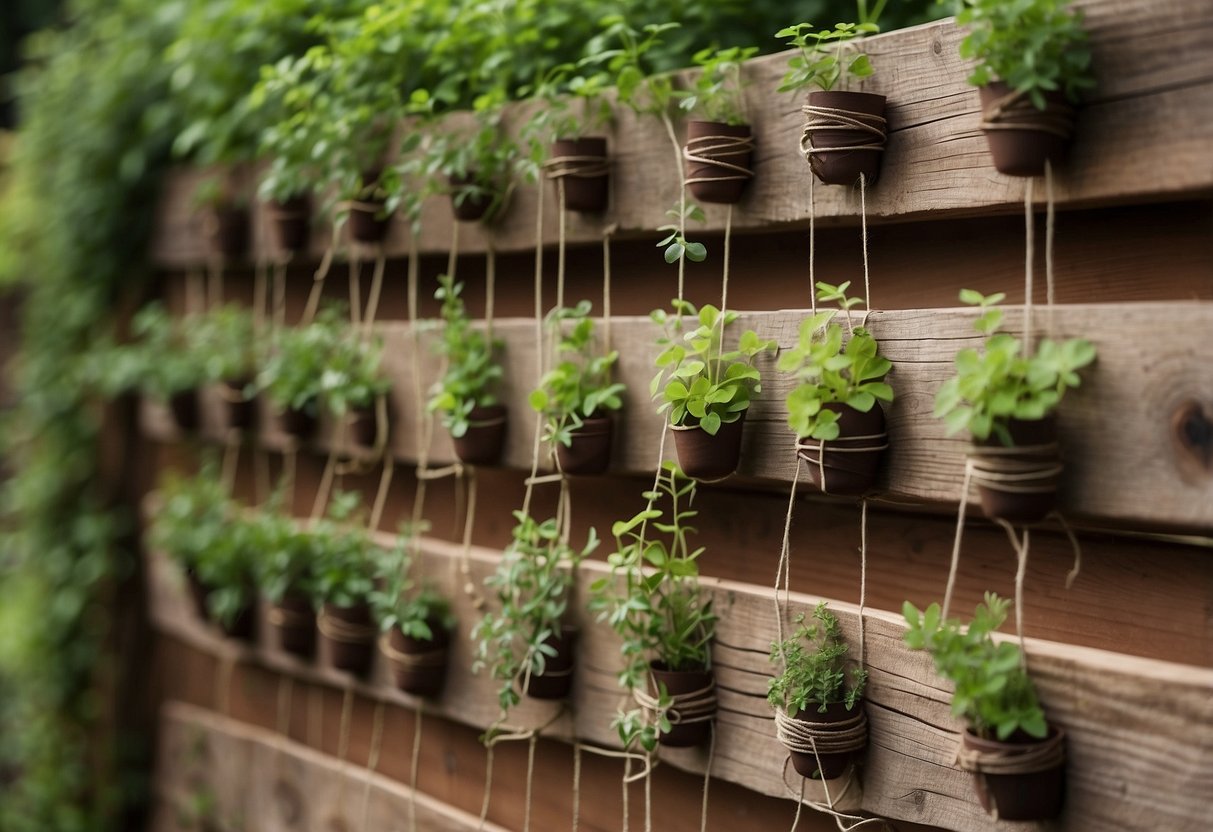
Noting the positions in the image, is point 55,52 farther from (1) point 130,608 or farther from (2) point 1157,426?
(2) point 1157,426

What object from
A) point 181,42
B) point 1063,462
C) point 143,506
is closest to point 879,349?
point 1063,462

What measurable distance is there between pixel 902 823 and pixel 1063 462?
0.54m

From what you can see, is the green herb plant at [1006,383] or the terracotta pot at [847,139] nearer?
the green herb plant at [1006,383]

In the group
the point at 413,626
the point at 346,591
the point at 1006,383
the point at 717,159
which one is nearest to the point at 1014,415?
the point at 1006,383

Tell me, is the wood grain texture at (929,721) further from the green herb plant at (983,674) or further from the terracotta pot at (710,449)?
the terracotta pot at (710,449)

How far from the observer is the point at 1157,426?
1.25 m

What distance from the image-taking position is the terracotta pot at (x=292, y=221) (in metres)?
2.47

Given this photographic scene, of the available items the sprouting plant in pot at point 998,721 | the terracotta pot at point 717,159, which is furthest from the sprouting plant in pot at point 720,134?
the sprouting plant in pot at point 998,721

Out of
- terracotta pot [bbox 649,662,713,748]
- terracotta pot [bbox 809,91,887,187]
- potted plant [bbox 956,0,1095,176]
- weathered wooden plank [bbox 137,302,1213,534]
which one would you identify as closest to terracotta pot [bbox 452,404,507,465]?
weathered wooden plank [bbox 137,302,1213,534]

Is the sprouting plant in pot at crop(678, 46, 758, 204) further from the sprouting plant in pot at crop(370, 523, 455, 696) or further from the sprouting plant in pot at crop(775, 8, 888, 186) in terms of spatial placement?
the sprouting plant in pot at crop(370, 523, 455, 696)

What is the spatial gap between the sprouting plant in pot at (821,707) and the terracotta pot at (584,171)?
749 mm

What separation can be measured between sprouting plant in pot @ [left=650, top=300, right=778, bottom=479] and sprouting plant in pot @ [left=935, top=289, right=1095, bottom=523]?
333 millimetres

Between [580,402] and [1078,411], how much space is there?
0.76m

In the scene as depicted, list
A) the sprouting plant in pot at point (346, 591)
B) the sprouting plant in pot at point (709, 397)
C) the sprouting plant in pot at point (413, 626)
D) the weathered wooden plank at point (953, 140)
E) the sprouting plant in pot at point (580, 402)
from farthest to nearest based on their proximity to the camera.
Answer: the sprouting plant in pot at point (346, 591) < the sprouting plant in pot at point (413, 626) < the sprouting plant in pot at point (580, 402) < the sprouting plant in pot at point (709, 397) < the weathered wooden plank at point (953, 140)
